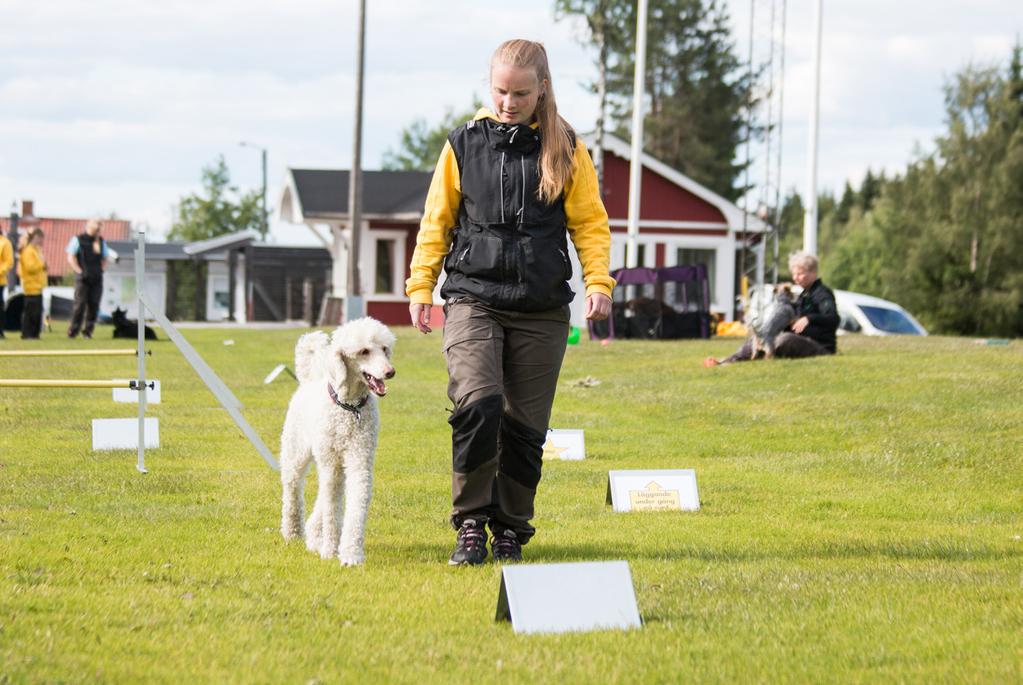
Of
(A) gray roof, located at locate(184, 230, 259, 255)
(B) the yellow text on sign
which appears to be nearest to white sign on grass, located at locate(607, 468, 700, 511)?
(B) the yellow text on sign

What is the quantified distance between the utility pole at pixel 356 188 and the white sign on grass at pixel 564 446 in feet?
79.5

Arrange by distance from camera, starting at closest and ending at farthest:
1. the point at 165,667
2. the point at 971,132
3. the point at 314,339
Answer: the point at 165,667, the point at 314,339, the point at 971,132

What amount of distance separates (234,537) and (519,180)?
2.40m

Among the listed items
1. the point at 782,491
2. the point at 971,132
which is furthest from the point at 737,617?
the point at 971,132

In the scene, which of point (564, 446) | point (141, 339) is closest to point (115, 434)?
point (141, 339)

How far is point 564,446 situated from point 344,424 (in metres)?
4.62

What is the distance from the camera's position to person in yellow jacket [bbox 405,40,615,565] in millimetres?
6375

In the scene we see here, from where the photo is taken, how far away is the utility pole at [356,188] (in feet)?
116

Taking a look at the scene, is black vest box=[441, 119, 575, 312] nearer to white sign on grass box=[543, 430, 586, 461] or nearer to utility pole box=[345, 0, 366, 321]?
white sign on grass box=[543, 430, 586, 461]

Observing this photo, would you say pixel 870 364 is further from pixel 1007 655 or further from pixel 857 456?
pixel 1007 655

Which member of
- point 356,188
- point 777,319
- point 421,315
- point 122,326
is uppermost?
point 356,188

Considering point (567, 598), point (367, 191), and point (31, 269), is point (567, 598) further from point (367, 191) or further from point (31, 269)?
point (367, 191)

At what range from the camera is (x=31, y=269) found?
→ 25.0m

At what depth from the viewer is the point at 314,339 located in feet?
22.9
